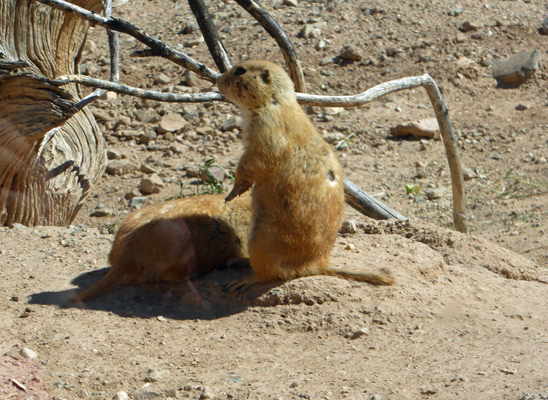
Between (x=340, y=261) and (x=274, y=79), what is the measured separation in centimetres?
149

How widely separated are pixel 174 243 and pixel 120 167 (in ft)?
15.1

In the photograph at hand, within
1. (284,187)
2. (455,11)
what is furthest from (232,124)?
(284,187)

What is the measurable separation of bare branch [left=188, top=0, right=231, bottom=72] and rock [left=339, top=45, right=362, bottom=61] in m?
5.64

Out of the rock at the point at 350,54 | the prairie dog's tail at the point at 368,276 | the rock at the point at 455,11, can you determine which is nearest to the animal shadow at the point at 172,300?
the prairie dog's tail at the point at 368,276

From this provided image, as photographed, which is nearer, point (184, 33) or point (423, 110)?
point (423, 110)

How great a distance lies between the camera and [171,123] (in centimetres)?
1027

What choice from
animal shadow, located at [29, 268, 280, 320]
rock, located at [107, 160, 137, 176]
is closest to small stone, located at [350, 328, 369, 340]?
animal shadow, located at [29, 268, 280, 320]

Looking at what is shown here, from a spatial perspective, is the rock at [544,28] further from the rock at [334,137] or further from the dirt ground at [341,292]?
the rock at [334,137]

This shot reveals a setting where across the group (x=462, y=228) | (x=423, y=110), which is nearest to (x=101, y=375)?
(x=462, y=228)

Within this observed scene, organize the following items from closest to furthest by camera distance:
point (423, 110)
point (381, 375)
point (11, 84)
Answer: point (381, 375) < point (11, 84) < point (423, 110)

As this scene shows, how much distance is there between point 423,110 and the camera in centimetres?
1069

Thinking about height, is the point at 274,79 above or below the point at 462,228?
above

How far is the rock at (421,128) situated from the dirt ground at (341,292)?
157mm

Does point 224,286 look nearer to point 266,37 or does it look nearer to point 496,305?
point 496,305
